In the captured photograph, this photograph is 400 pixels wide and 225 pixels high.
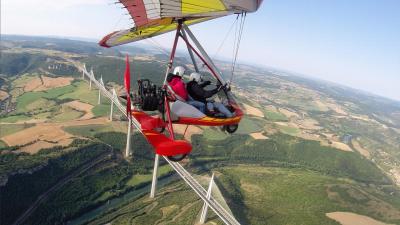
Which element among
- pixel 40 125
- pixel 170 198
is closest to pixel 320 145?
pixel 170 198

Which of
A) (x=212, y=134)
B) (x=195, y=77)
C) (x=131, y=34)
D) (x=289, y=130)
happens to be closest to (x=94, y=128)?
(x=212, y=134)

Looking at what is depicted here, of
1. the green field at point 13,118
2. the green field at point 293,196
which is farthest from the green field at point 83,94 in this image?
the green field at point 293,196

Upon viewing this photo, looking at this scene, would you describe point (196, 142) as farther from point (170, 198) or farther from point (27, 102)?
point (27, 102)

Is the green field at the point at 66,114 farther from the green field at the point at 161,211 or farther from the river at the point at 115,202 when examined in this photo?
the green field at the point at 161,211

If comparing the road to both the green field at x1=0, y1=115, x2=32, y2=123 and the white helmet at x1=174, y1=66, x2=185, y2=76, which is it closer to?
the green field at x1=0, y1=115, x2=32, y2=123

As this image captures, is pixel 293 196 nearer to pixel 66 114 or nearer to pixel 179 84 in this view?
pixel 66 114
